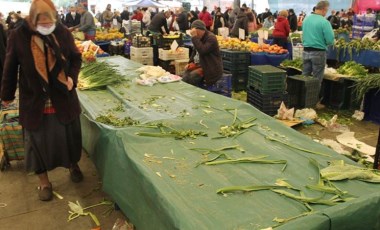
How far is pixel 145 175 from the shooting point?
238cm

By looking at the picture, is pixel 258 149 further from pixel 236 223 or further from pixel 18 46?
pixel 18 46

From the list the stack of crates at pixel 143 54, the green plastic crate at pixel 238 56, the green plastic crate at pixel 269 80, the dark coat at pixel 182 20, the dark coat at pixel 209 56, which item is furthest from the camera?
the dark coat at pixel 182 20

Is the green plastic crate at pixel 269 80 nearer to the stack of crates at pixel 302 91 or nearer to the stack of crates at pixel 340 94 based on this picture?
the stack of crates at pixel 302 91

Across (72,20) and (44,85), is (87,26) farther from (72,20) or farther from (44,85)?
(44,85)

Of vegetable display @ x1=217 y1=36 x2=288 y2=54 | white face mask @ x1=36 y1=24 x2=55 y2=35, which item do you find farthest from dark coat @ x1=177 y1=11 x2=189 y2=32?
white face mask @ x1=36 y1=24 x2=55 y2=35

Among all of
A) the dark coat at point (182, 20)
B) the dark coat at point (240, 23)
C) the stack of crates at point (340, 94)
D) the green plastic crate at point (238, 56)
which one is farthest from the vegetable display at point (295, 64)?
the dark coat at point (182, 20)

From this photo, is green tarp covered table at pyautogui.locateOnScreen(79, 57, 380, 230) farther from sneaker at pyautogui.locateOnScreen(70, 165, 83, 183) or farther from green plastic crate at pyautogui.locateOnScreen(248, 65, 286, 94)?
green plastic crate at pyautogui.locateOnScreen(248, 65, 286, 94)

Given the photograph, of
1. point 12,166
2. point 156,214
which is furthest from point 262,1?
point 156,214

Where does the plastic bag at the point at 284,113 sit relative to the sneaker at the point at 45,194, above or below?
above

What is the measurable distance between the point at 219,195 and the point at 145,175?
0.52 meters

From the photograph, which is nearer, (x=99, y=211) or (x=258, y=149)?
(x=258, y=149)

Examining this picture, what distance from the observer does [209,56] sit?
6.05 m

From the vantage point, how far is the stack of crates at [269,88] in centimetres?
582

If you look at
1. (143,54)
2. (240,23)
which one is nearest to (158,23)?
(143,54)
